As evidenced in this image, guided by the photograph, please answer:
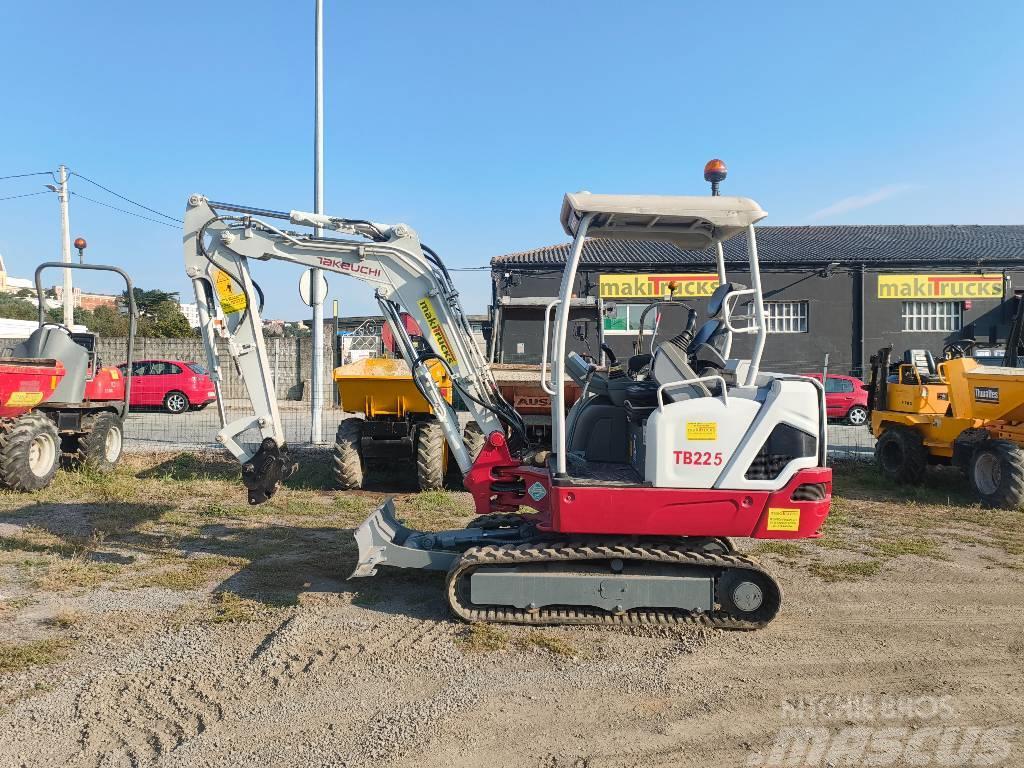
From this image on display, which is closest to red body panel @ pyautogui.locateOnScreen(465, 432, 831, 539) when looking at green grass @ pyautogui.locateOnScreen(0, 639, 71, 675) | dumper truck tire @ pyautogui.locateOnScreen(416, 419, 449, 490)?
green grass @ pyautogui.locateOnScreen(0, 639, 71, 675)

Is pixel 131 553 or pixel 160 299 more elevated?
pixel 160 299

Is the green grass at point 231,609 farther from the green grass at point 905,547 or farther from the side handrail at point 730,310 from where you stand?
the green grass at point 905,547

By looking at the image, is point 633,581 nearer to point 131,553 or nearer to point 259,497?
point 259,497

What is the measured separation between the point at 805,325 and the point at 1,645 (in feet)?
86.4

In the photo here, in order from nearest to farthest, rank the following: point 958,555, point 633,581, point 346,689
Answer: point 346,689 → point 633,581 → point 958,555

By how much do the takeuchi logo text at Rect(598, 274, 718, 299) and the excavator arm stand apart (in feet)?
70.8

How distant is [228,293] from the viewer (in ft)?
19.0

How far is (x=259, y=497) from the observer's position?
5668 mm

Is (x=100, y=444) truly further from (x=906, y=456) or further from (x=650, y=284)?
(x=650, y=284)

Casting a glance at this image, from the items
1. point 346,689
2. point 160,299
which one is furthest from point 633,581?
point 160,299

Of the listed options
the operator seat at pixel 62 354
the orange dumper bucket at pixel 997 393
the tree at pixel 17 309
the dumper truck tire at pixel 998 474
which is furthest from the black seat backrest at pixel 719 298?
the tree at pixel 17 309

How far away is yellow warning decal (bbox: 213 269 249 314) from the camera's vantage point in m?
5.75

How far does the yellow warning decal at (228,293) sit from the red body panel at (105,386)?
643 centimetres

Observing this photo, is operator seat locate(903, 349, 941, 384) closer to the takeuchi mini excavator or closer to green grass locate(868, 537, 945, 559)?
green grass locate(868, 537, 945, 559)
